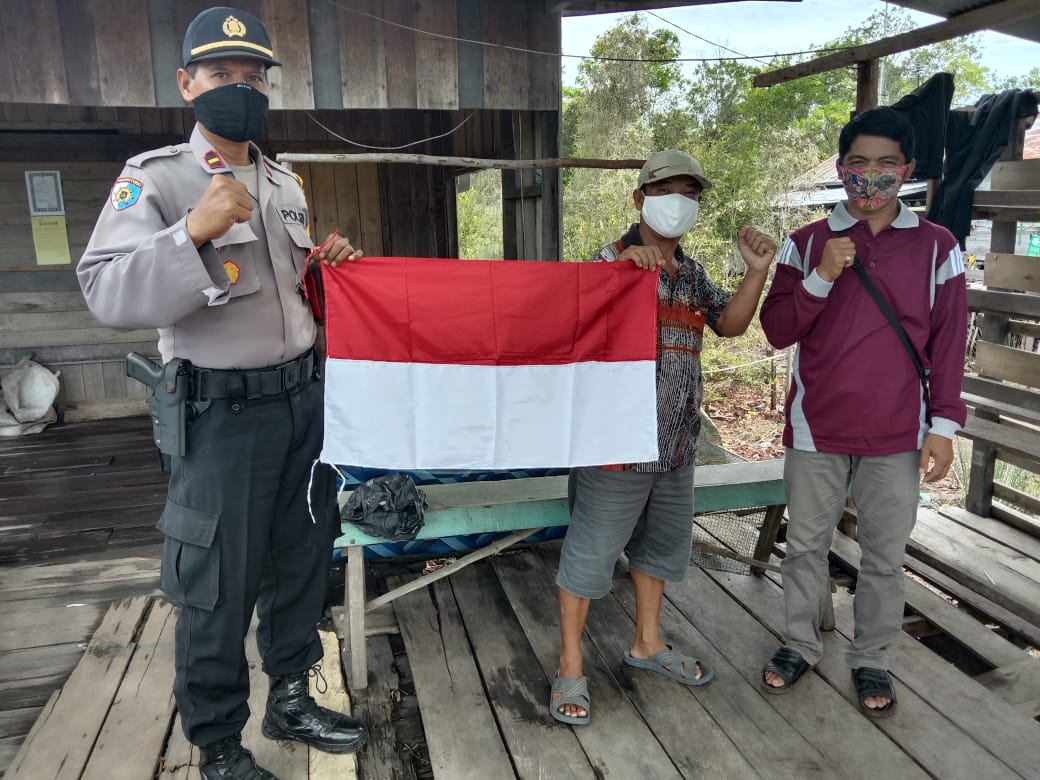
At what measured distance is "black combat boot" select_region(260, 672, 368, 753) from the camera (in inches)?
92.7

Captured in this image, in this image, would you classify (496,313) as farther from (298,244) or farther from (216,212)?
(216,212)

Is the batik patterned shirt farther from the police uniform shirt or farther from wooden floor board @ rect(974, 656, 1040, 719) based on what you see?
wooden floor board @ rect(974, 656, 1040, 719)

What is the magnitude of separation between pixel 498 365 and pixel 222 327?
857 mm

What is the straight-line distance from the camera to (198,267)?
5.74ft

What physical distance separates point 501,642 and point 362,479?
121cm

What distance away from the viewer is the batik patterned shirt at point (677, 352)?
245 cm

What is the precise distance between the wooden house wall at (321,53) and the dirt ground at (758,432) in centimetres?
468

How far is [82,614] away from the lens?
328 centimetres

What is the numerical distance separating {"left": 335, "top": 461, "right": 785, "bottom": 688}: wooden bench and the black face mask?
56.2 inches

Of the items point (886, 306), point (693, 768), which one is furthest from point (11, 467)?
point (886, 306)

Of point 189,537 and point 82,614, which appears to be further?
point 82,614

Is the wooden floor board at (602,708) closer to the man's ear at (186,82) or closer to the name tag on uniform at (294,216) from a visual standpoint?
the name tag on uniform at (294,216)

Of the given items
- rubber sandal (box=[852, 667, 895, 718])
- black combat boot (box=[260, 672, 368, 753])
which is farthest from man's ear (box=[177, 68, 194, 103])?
rubber sandal (box=[852, 667, 895, 718])

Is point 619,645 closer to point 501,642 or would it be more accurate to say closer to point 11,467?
point 501,642
